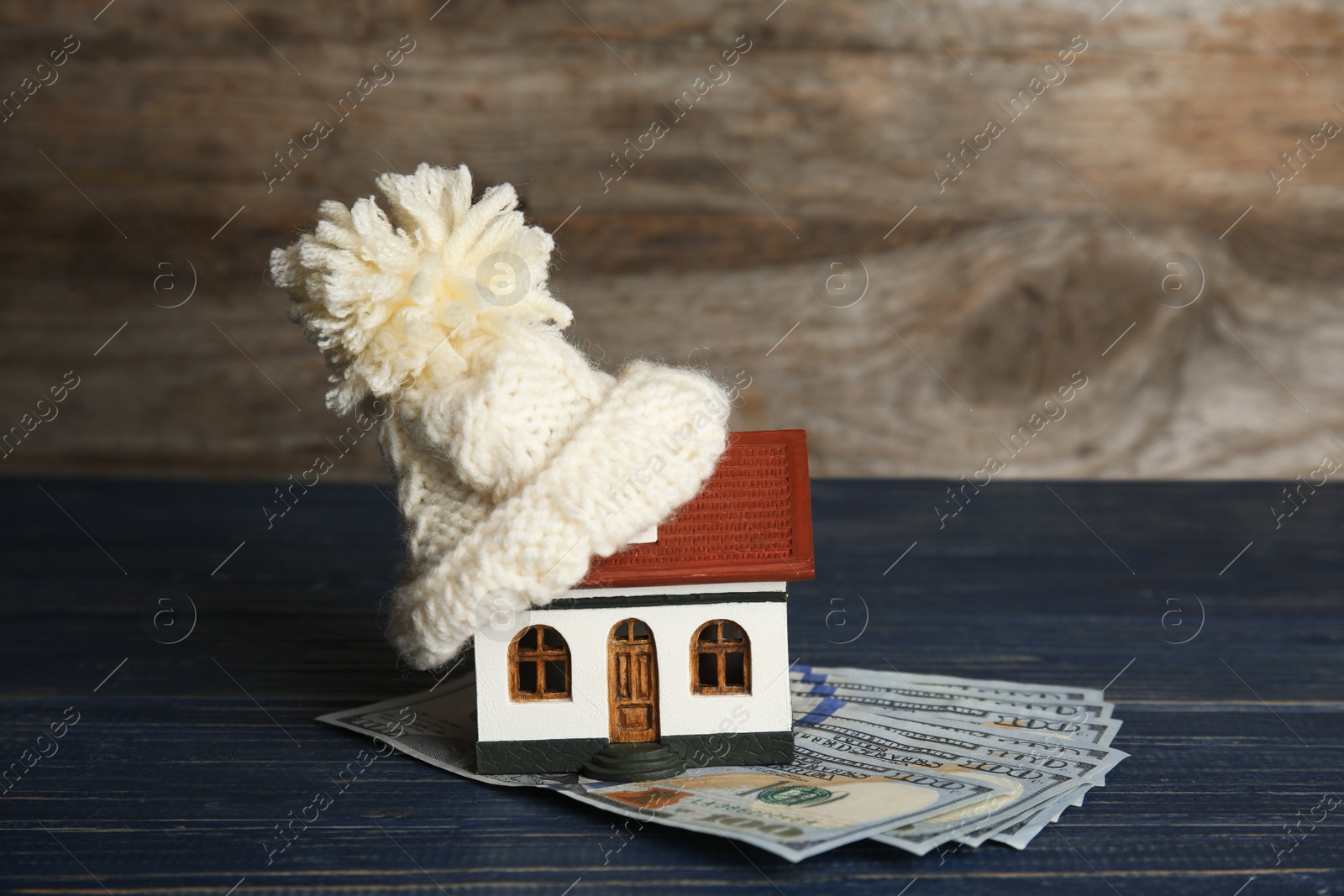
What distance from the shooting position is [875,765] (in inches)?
43.2

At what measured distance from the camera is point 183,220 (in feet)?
8.28

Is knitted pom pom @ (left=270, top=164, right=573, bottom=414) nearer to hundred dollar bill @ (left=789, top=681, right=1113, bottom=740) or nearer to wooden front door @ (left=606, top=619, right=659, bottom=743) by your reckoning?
wooden front door @ (left=606, top=619, right=659, bottom=743)

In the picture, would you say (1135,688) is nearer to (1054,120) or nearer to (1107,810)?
(1107,810)

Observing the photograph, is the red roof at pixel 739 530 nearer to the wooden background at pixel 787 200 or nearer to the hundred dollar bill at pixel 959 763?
the hundred dollar bill at pixel 959 763

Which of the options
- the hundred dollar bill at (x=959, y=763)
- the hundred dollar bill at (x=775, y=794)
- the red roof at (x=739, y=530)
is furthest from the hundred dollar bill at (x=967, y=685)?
the red roof at (x=739, y=530)

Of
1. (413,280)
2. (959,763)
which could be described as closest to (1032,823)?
(959,763)

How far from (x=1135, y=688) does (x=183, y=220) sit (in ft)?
6.77

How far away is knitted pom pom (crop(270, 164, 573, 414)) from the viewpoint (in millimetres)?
1047

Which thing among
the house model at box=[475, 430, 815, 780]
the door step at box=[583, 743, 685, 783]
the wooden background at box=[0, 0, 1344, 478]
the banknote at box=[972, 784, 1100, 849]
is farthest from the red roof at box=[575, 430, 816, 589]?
the wooden background at box=[0, 0, 1344, 478]

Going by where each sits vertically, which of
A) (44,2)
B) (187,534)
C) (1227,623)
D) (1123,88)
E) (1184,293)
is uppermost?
(44,2)

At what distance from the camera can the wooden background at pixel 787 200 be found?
98.3 inches

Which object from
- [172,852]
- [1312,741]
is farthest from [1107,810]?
[172,852]

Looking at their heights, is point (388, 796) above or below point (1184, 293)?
below

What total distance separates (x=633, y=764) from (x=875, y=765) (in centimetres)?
22
